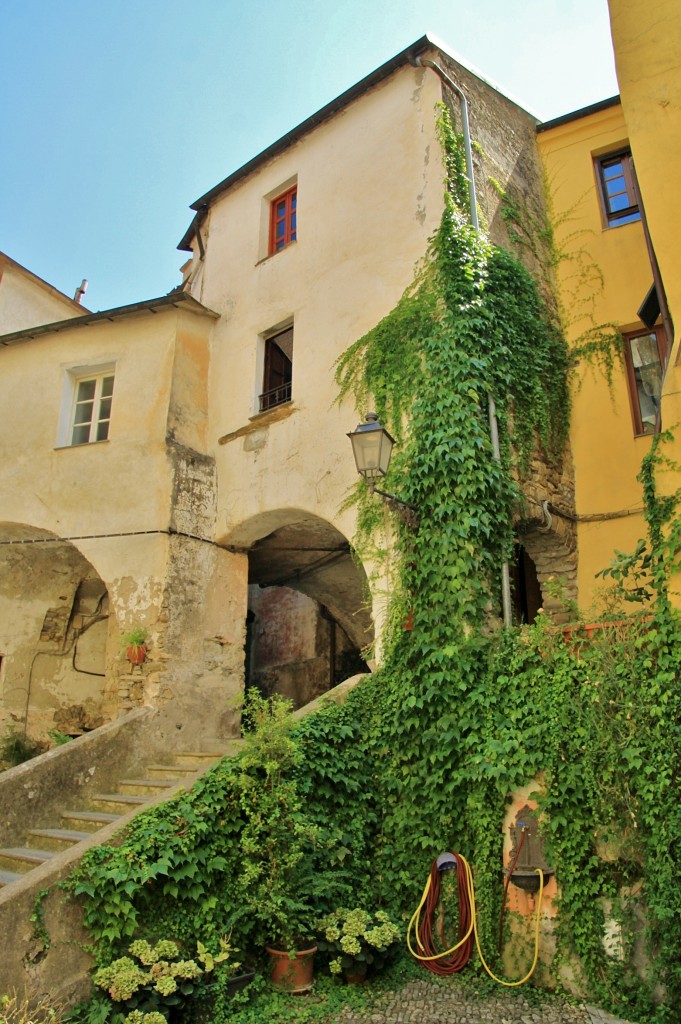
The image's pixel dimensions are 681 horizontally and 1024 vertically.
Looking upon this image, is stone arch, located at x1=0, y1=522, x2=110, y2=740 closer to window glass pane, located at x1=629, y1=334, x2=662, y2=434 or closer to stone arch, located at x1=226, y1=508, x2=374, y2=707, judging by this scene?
stone arch, located at x1=226, y1=508, x2=374, y2=707

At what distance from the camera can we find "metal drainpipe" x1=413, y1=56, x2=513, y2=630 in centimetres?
698

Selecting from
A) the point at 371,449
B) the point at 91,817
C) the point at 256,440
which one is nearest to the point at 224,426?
the point at 256,440

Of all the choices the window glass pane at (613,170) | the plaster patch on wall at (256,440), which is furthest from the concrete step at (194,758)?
Result: the window glass pane at (613,170)

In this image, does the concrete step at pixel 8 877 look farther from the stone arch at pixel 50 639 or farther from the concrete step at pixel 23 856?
the stone arch at pixel 50 639

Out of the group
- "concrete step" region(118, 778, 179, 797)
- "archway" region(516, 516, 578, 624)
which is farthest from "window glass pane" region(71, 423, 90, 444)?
"archway" region(516, 516, 578, 624)

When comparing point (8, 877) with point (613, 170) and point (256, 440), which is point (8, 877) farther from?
point (613, 170)

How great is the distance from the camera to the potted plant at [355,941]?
5465 mm

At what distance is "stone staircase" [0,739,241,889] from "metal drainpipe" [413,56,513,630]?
284 centimetres

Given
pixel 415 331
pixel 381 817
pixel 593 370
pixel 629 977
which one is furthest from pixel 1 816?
pixel 593 370

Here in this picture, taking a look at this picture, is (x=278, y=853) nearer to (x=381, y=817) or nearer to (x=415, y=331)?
(x=381, y=817)

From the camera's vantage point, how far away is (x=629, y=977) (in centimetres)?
495

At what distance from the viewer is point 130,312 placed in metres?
10.3

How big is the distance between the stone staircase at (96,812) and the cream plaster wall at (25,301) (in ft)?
35.0

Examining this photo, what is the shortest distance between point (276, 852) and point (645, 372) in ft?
23.2
